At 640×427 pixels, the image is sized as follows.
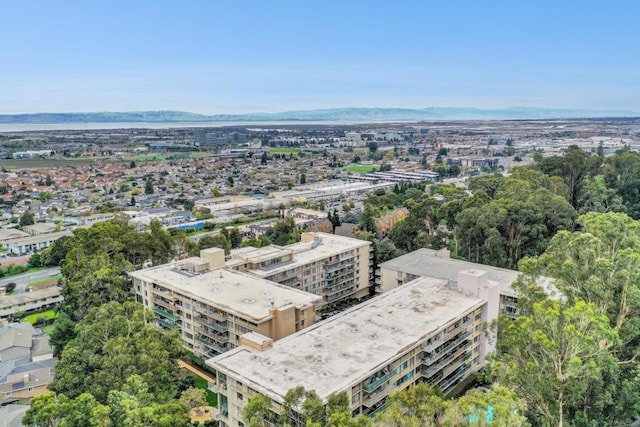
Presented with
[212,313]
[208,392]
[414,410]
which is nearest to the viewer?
[414,410]

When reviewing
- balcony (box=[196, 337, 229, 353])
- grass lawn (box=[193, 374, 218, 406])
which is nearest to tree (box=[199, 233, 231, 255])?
balcony (box=[196, 337, 229, 353])

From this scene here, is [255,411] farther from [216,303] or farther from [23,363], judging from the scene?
[23,363]

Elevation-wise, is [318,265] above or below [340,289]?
above

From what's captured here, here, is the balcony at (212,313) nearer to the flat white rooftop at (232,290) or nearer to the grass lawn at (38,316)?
the flat white rooftop at (232,290)

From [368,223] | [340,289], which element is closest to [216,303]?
[340,289]

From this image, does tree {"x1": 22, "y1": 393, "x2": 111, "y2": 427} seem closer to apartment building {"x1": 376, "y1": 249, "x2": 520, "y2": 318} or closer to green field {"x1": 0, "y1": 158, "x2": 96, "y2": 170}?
apartment building {"x1": 376, "y1": 249, "x2": 520, "y2": 318}

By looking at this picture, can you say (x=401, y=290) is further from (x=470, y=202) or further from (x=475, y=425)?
(x=470, y=202)

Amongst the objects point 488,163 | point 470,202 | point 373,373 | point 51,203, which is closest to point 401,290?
point 373,373

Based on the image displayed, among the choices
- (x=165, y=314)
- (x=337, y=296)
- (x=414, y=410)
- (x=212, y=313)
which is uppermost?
(x=414, y=410)
